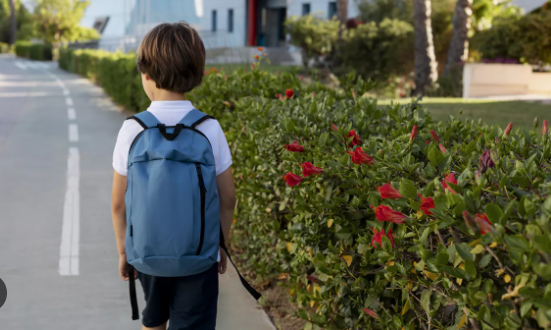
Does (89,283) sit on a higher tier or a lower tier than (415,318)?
lower

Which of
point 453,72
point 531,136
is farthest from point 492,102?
point 531,136

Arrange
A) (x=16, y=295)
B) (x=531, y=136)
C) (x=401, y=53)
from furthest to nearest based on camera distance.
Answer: (x=401, y=53) < (x=16, y=295) < (x=531, y=136)

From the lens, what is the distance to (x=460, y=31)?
61.0 feet

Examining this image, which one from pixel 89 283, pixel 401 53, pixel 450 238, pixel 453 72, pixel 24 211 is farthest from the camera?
pixel 401 53

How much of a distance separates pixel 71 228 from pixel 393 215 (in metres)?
4.94

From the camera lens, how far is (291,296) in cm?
418

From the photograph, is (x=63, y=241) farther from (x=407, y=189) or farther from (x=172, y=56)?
(x=407, y=189)

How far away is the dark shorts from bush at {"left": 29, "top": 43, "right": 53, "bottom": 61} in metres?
58.2

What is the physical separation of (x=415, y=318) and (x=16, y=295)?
3171 millimetres

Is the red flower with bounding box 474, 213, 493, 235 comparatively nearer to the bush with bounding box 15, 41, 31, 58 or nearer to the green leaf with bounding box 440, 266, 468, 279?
the green leaf with bounding box 440, 266, 468, 279

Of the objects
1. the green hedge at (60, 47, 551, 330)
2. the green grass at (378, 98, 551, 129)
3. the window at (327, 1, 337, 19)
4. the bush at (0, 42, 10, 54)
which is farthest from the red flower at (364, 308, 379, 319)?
the bush at (0, 42, 10, 54)

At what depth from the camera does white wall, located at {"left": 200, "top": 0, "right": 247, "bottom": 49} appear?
49500mm

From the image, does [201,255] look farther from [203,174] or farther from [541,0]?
[541,0]

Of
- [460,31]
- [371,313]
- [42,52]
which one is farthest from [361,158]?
[42,52]
